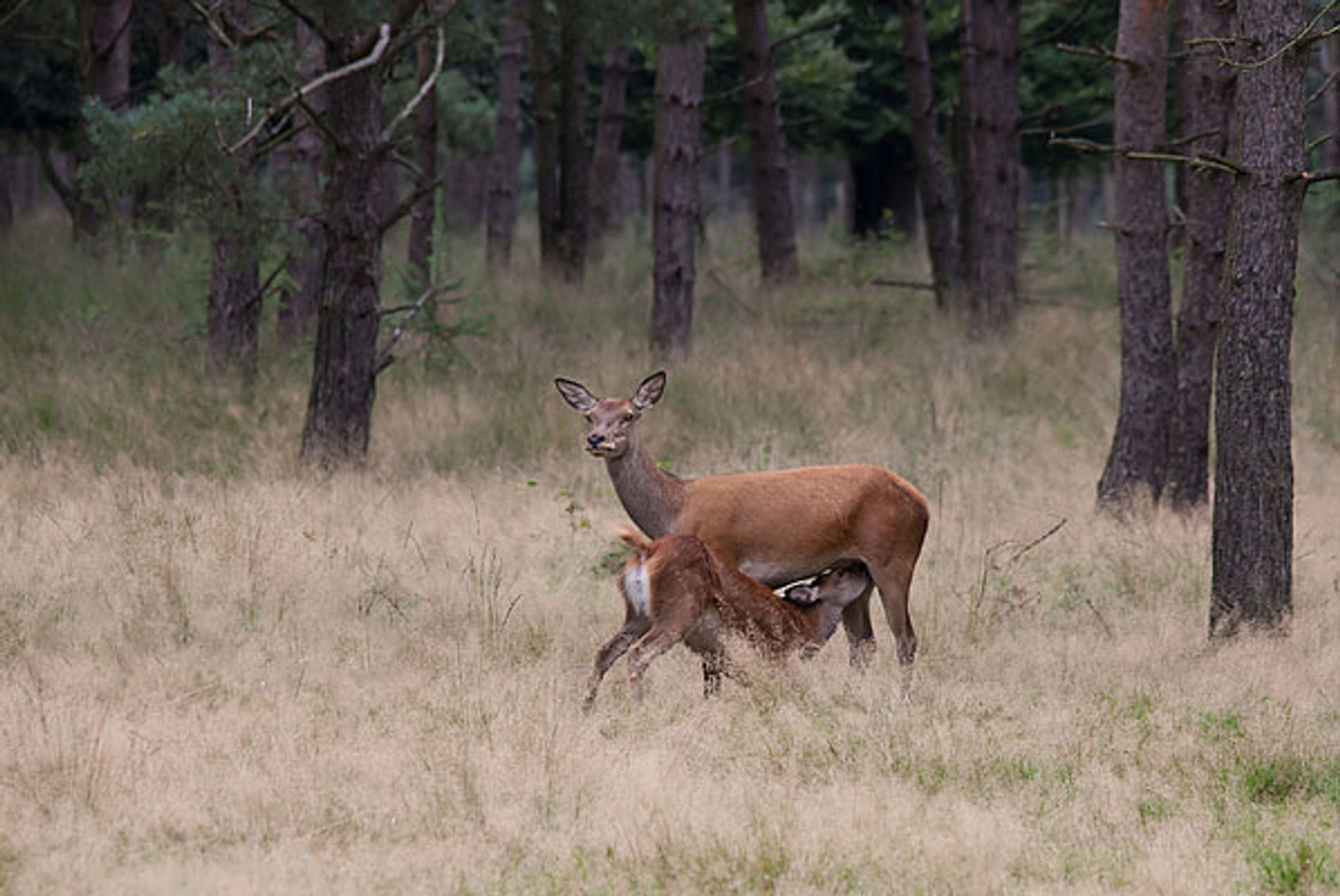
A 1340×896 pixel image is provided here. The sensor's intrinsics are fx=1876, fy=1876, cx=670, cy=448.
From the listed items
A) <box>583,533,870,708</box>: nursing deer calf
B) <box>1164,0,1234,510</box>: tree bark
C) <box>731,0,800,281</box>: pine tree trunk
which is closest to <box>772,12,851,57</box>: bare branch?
<box>731,0,800,281</box>: pine tree trunk

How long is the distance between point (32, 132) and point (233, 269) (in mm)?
15621

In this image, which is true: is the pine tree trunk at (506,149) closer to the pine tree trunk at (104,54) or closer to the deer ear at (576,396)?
the pine tree trunk at (104,54)

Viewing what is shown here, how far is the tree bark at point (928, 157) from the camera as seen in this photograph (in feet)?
71.5

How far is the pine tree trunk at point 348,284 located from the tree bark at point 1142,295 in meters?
5.09

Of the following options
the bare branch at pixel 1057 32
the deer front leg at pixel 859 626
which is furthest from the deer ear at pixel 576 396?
the bare branch at pixel 1057 32

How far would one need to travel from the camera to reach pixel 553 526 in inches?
453

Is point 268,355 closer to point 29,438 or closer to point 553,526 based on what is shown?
point 29,438

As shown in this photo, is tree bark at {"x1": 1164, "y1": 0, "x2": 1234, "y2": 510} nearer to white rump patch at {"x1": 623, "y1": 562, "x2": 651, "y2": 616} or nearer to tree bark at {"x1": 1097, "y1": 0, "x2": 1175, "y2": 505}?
tree bark at {"x1": 1097, "y1": 0, "x2": 1175, "y2": 505}

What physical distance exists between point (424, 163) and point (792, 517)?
12277 mm

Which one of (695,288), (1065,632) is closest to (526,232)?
(695,288)

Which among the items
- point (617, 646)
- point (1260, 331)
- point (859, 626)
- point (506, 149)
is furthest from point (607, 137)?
point (617, 646)

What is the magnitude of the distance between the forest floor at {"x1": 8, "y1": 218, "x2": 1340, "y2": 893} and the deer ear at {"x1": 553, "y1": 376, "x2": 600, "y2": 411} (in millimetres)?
1087

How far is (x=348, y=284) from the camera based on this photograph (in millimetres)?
12977

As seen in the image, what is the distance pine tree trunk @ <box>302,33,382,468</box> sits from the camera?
12844 millimetres
